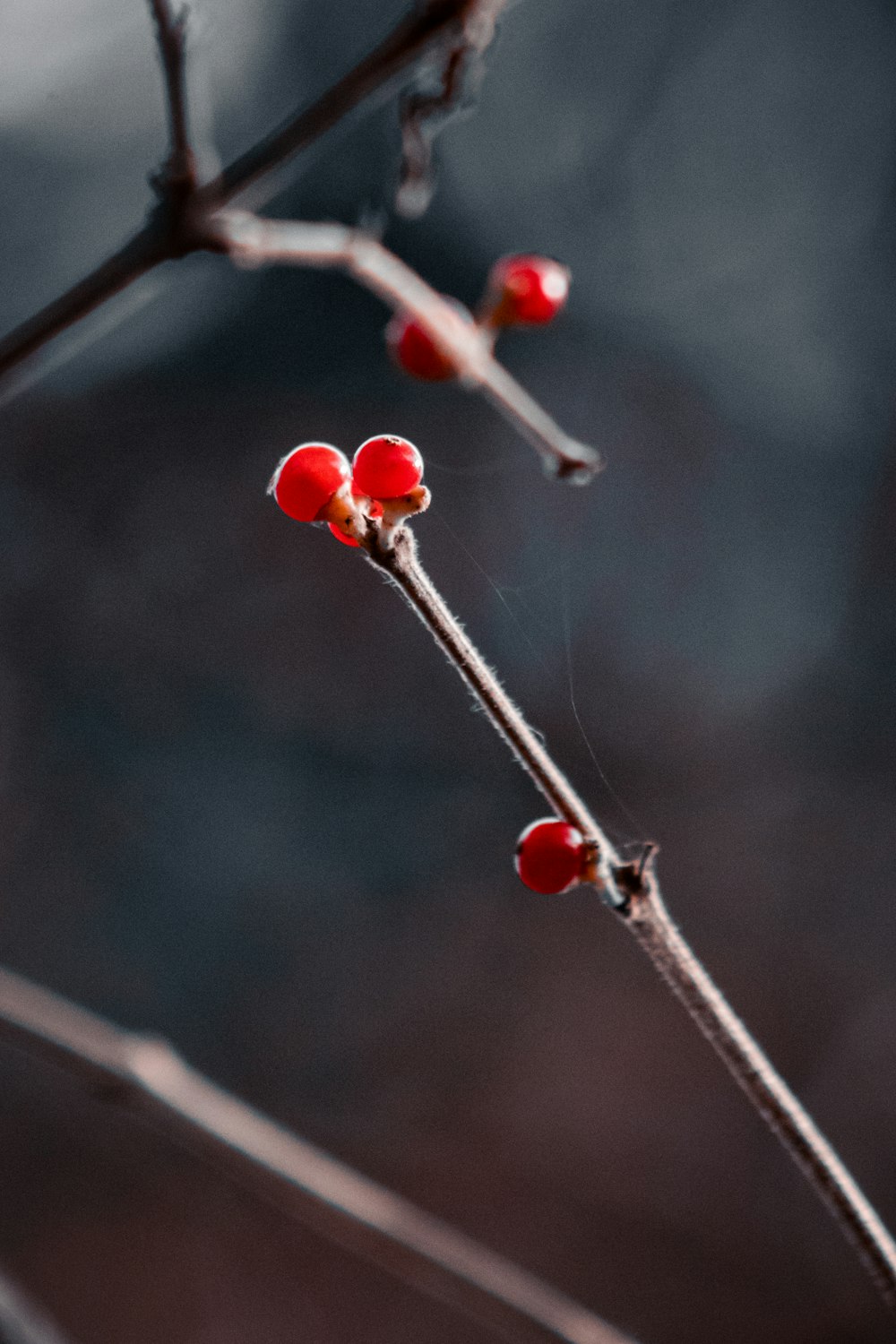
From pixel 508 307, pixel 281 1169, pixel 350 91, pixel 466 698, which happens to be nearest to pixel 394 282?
pixel 350 91

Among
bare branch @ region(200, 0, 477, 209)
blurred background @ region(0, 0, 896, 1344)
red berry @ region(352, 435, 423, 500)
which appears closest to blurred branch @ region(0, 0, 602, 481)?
bare branch @ region(200, 0, 477, 209)

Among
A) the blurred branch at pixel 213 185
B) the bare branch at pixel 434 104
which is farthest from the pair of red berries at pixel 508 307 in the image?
the blurred branch at pixel 213 185

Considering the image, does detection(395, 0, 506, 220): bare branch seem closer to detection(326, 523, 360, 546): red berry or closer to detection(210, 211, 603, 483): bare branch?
detection(210, 211, 603, 483): bare branch

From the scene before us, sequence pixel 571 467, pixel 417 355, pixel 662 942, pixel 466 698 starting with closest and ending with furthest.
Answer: pixel 662 942 → pixel 571 467 → pixel 417 355 → pixel 466 698

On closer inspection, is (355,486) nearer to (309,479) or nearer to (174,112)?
(309,479)

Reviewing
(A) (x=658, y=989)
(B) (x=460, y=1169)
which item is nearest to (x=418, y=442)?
(A) (x=658, y=989)

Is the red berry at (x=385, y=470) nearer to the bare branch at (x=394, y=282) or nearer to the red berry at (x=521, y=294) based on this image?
the bare branch at (x=394, y=282)

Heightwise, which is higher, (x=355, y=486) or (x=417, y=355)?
(x=417, y=355)
